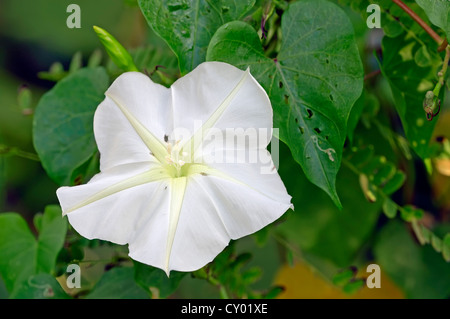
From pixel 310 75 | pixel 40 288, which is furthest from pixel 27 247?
pixel 310 75

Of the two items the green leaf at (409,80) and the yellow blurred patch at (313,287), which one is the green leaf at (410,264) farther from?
the green leaf at (409,80)

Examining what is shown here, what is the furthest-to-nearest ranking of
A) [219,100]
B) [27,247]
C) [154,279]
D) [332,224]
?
[332,224] → [27,247] → [154,279] → [219,100]

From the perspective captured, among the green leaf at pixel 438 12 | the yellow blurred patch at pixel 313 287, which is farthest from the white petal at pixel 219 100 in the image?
the yellow blurred patch at pixel 313 287

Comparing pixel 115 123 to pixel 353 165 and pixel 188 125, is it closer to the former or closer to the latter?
pixel 188 125

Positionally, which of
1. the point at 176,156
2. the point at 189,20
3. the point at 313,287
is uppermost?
the point at 189,20

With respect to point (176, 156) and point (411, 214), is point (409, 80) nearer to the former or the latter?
point (411, 214)
